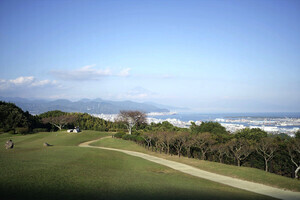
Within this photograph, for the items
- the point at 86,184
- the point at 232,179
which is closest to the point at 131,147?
the point at 232,179

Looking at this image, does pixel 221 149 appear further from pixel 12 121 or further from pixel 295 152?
pixel 12 121

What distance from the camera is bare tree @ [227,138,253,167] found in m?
28.4

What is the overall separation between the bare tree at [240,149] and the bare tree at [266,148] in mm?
1214

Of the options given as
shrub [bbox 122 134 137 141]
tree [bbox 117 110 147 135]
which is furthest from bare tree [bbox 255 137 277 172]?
tree [bbox 117 110 147 135]

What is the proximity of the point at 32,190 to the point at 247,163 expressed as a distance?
2828 cm

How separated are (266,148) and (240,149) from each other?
346 cm

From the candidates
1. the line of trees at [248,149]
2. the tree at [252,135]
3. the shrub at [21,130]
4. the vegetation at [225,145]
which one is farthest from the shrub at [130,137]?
the shrub at [21,130]

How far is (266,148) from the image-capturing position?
26688 mm

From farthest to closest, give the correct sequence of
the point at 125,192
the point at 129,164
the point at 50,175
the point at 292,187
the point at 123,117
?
the point at 123,117 → the point at 129,164 → the point at 292,187 → the point at 50,175 → the point at 125,192

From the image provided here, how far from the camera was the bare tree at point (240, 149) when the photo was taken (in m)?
28.4

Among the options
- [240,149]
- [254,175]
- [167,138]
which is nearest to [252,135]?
[240,149]

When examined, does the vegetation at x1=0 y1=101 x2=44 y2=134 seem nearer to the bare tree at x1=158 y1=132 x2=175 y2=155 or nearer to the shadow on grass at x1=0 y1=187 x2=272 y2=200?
the bare tree at x1=158 y1=132 x2=175 y2=155

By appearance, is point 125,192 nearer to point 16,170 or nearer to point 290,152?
point 16,170

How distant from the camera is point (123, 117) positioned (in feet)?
210
